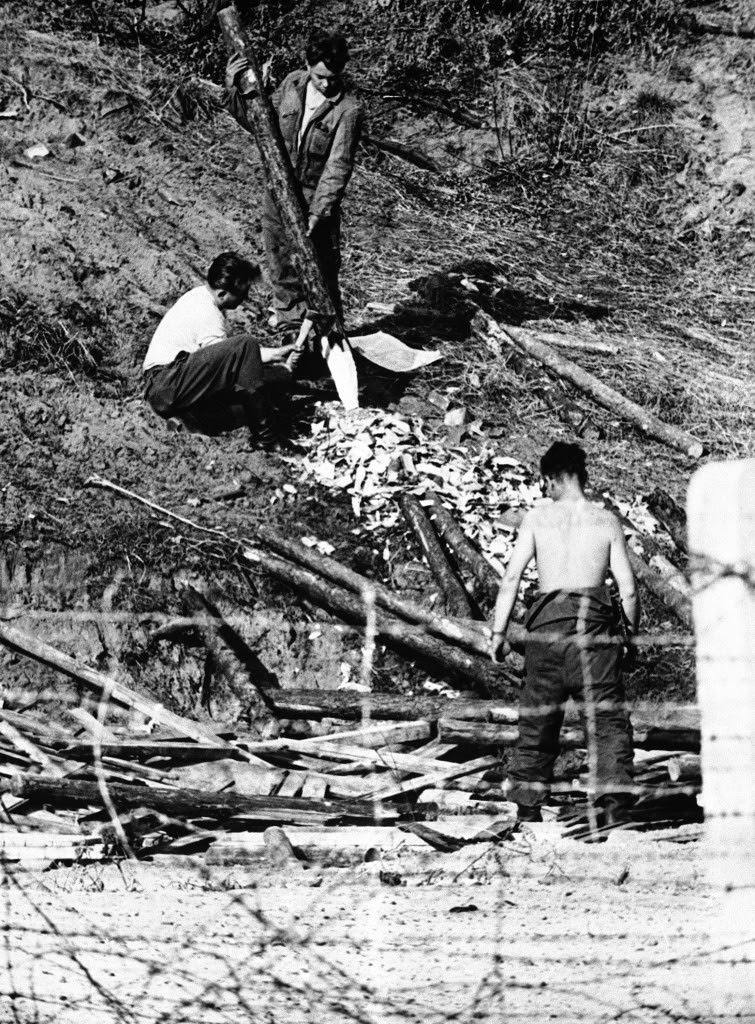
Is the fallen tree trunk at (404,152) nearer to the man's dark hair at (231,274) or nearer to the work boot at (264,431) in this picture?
the work boot at (264,431)

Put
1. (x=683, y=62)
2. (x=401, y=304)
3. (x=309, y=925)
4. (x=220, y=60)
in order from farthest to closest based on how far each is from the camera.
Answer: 1. (x=683, y=62)
2. (x=220, y=60)
3. (x=401, y=304)
4. (x=309, y=925)

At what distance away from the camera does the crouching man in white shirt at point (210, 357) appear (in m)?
9.41

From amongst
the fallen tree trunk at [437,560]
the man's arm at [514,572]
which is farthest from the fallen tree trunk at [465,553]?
the man's arm at [514,572]

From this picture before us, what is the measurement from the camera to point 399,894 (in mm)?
6098

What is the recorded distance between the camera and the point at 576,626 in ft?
21.7

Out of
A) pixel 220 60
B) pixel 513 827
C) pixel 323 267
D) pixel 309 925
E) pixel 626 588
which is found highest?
pixel 220 60

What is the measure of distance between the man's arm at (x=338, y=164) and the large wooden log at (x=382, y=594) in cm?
219

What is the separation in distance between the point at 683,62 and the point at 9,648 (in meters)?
10.6

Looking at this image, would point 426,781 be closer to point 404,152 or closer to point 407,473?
point 407,473

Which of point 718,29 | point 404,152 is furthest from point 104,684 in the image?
point 718,29

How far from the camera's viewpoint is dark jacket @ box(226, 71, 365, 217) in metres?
10.0

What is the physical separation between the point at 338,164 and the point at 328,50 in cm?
72

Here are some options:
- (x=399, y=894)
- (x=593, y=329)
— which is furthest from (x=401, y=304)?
(x=399, y=894)

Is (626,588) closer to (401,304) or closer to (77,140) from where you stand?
(401,304)
